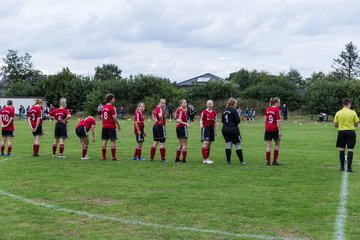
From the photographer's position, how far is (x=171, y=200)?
29.1ft

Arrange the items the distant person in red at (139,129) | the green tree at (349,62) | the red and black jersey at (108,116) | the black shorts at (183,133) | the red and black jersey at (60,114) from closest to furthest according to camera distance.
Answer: the black shorts at (183,133), the red and black jersey at (108,116), the distant person in red at (139,129), the red and black jersey at (60,114), the green tree at (349,62)

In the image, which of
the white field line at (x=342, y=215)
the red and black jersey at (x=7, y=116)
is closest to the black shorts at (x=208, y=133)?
the white field line at (x=342, y=215)

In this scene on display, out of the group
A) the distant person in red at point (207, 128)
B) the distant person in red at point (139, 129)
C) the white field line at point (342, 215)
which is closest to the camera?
the white field line at point (342, 215)

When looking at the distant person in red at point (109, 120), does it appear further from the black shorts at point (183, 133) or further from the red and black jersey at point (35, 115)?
the red and black jersey at point (35, 115)

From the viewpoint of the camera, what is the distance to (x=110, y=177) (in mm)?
11570

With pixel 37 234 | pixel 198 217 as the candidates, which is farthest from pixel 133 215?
pixel 37 234

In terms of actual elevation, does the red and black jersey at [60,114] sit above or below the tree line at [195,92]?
below

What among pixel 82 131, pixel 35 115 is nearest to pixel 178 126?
pixel 82 131

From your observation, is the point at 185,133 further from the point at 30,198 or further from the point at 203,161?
the point at 30,198

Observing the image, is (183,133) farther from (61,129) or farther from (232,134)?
(61,129)

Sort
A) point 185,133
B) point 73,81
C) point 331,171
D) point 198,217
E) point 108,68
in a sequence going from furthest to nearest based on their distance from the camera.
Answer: point 108,68 < point 73,81 < point 185,133 < point 331,171 < point 198,217

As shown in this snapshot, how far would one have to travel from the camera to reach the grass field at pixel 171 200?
6809 millimetres

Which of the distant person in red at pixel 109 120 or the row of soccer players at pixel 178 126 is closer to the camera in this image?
the row of soccer players at pixel 178 126

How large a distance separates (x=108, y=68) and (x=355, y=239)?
442 feet
